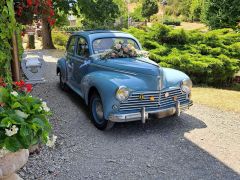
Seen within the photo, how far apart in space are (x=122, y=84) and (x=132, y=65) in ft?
1.93

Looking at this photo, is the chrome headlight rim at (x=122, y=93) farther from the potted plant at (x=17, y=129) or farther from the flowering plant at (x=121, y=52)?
the potted plant at (x=17, y=129)

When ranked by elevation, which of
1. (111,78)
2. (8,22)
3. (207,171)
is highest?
(8,22)

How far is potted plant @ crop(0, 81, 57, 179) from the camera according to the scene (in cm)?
242

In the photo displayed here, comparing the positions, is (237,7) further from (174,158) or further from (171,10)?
(171,10)

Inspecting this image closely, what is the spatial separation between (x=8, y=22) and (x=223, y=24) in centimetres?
1695

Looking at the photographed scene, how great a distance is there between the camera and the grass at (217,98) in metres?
6.87

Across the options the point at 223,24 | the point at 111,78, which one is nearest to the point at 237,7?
the point at 223,24

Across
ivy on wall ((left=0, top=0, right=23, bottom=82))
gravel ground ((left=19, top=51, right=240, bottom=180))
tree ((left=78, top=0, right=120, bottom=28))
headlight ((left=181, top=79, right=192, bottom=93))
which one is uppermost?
tree ((left=78, top=0, right=120, bottom=28))

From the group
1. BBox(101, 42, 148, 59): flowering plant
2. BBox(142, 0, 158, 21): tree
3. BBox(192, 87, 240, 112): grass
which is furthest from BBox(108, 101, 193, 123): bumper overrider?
BBox(142, 0, 158, 21): tree

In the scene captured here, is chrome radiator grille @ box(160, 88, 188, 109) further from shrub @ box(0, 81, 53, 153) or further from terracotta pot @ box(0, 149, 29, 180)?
terracotta pot @ box(0, 149, 29, 180)

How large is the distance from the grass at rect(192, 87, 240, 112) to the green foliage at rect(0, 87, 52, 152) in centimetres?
499

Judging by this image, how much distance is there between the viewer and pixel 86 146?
183 inches

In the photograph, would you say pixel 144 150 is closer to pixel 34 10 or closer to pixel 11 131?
pixel 11 131

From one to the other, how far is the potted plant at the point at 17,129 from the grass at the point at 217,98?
5006 mm
